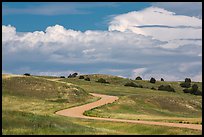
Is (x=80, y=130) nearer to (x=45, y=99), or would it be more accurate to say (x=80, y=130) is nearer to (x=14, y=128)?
(x=14, y=128)

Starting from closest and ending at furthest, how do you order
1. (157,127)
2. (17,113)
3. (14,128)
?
(14,128) < (17,113) < (157,127)

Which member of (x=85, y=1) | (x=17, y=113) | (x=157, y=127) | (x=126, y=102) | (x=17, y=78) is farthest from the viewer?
(x=17, y=78)

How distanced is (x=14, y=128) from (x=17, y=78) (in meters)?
69.6

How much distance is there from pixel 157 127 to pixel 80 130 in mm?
12023

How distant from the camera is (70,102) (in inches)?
3639

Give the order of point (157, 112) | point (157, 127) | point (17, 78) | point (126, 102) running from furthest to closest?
point (17, 78), point (126, 102), point (157, 112), point (157, 127)

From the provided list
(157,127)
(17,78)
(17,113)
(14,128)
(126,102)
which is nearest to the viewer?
(14,128)

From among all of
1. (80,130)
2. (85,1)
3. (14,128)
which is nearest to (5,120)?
(14,128)

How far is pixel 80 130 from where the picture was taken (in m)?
34.6

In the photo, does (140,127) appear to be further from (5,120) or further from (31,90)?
(31,90)

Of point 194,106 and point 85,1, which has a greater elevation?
point 85,1

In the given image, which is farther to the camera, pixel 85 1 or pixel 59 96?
pixel 59 96

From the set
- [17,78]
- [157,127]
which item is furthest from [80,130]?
[17,78]

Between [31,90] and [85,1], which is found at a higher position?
[85,1]
